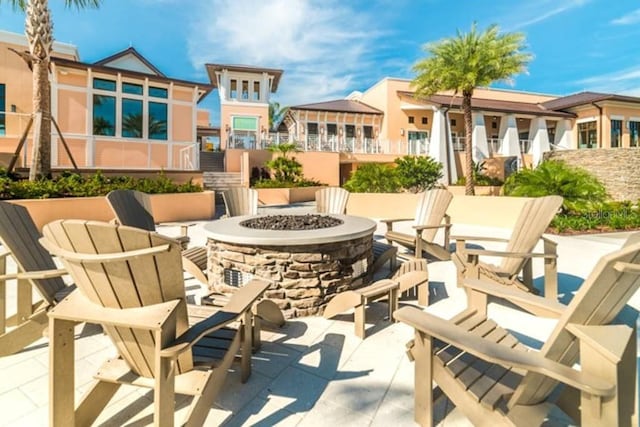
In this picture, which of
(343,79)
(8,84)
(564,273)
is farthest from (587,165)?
(8,84)

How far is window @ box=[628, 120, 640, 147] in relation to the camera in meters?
25.5

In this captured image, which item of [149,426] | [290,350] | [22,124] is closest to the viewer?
[149,426]

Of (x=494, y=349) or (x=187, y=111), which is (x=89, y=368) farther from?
(x=187, y=111)

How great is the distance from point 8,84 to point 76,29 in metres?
4.36

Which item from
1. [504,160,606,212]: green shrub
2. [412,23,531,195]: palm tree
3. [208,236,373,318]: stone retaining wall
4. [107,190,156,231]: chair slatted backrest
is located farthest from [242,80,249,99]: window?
[208,236,373,318]: stone retaining wall

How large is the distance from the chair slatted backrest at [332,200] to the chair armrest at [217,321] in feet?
15.9

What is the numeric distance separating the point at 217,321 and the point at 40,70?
1187cm

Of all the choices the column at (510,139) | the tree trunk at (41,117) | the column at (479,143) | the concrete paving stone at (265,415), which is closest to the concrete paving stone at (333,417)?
the concrete paving stone at (265,415)

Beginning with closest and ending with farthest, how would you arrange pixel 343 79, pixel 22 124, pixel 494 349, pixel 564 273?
pixel 494 349 → pixel 564 273 → pixel 22 124 → pixel 343 79

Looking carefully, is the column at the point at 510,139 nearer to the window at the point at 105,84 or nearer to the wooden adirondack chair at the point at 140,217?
the window at the point at 105,84

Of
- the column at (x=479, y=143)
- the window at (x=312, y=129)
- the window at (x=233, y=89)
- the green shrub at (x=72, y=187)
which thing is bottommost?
the green shrub at (x=72, y=187)

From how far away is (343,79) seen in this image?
36844 mm

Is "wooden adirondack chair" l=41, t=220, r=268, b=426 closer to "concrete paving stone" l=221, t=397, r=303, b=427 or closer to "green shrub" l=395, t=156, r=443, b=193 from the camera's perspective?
"concrete paving stone" l=221, t=397, r=303, b=427

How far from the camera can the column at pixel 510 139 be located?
2369 cm
